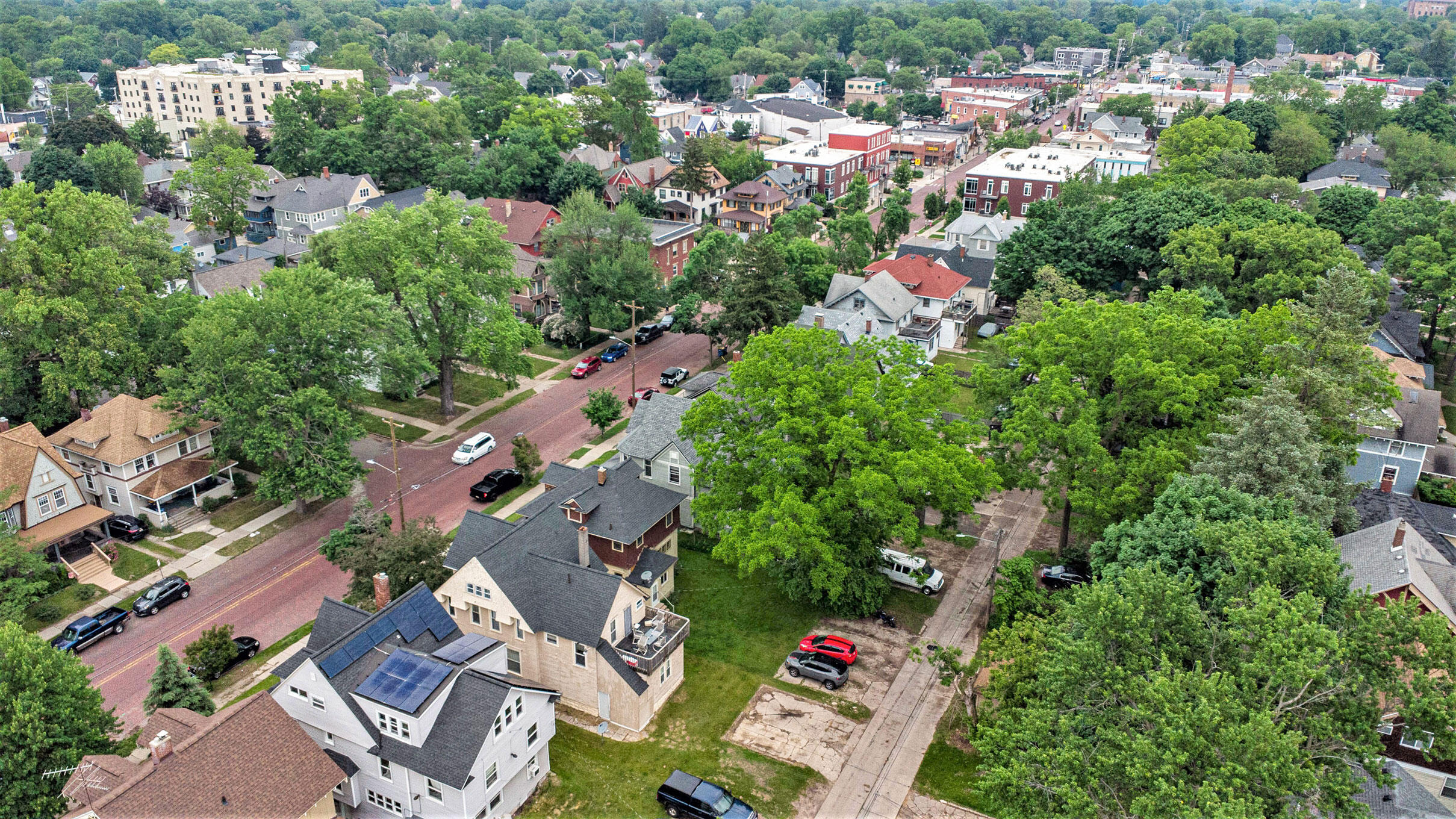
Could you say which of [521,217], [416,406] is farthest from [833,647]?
[521,217]

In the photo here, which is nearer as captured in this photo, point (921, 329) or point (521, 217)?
point (921, 329)

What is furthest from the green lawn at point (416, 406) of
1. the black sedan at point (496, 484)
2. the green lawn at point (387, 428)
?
the black sedan at point (496, 484)

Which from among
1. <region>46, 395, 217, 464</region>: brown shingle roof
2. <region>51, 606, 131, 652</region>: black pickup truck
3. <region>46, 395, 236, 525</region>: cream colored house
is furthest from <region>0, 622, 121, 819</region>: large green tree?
<region>46, 395, 217, 464</region>: brown shingle roof

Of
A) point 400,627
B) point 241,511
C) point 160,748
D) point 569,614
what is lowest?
point 241,511

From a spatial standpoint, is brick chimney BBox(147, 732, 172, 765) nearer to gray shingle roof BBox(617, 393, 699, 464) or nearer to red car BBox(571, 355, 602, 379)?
gray shingle roof BBox(617, 393, 699, 464)

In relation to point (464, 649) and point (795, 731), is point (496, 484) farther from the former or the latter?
point (795, 731)

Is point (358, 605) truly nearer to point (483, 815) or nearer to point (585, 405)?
point (483, 815)

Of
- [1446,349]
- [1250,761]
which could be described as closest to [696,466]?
[1250,761]
